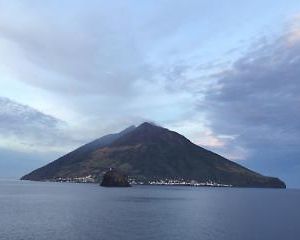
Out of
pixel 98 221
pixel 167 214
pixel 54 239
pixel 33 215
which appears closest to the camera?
pixel 54 239

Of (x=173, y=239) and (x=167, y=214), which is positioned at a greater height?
(x=167, y=214)

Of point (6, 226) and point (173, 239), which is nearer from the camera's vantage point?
point (173, 239)

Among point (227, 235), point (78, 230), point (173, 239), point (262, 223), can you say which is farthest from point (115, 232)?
point (262, 223)

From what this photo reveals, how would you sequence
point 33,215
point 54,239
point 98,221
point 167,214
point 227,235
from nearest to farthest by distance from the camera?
point 54,239, point 227,235, point 98,221, point 33,215, point 167,214

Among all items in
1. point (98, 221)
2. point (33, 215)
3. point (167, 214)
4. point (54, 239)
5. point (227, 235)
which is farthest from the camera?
point (167, 214)

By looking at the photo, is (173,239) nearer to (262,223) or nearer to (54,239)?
(54,239)

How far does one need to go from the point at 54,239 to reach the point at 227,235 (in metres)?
44.1

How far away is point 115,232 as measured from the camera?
12544 cm

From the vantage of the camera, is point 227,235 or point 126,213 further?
point 126,213

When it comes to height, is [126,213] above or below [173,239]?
above

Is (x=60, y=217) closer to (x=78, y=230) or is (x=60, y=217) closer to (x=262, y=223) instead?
(x=78, y=230)

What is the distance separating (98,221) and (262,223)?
52661mm

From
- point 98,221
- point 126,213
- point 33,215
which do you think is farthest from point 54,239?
point 126,213

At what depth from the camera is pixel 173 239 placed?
4547 inches
